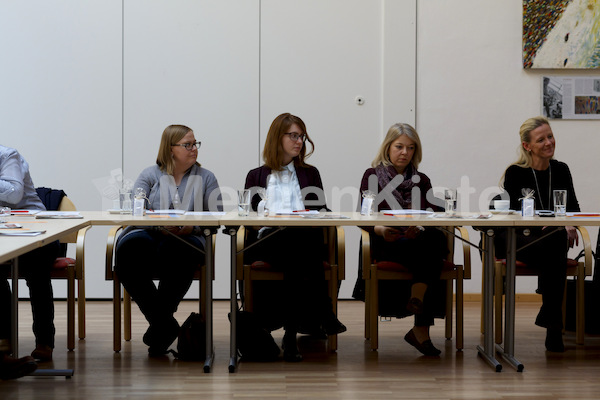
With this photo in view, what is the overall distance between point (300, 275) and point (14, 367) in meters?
1.39

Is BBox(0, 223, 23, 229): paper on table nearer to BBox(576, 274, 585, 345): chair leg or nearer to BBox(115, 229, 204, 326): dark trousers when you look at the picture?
BBox(115, 229, 204, 326): dark trousers

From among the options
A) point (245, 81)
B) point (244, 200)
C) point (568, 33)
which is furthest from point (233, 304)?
point (568, 33)

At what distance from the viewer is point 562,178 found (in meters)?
4.05

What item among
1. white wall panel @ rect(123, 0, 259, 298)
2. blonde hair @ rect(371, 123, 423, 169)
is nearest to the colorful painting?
blonde hair @ rect(371, 123, 423, 169)

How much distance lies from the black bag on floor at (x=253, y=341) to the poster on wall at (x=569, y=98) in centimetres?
297

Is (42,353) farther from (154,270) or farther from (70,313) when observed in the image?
(154,270)

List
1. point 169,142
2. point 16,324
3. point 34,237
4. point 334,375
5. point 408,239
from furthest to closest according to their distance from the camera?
point 169,142, point 408,239, point 334,375, point 16,324, point 34,237

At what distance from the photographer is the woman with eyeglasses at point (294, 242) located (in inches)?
140

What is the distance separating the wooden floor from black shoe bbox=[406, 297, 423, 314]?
23 cm

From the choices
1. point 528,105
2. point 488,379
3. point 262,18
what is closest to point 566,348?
point 488,379

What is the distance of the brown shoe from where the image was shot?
3520 mm

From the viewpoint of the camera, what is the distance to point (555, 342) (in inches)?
148

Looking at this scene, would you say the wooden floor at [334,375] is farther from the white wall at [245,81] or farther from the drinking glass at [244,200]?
the white wall at [245,81]

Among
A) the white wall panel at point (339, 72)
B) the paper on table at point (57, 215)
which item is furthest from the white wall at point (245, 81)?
the paper on table at point (57, 215)
